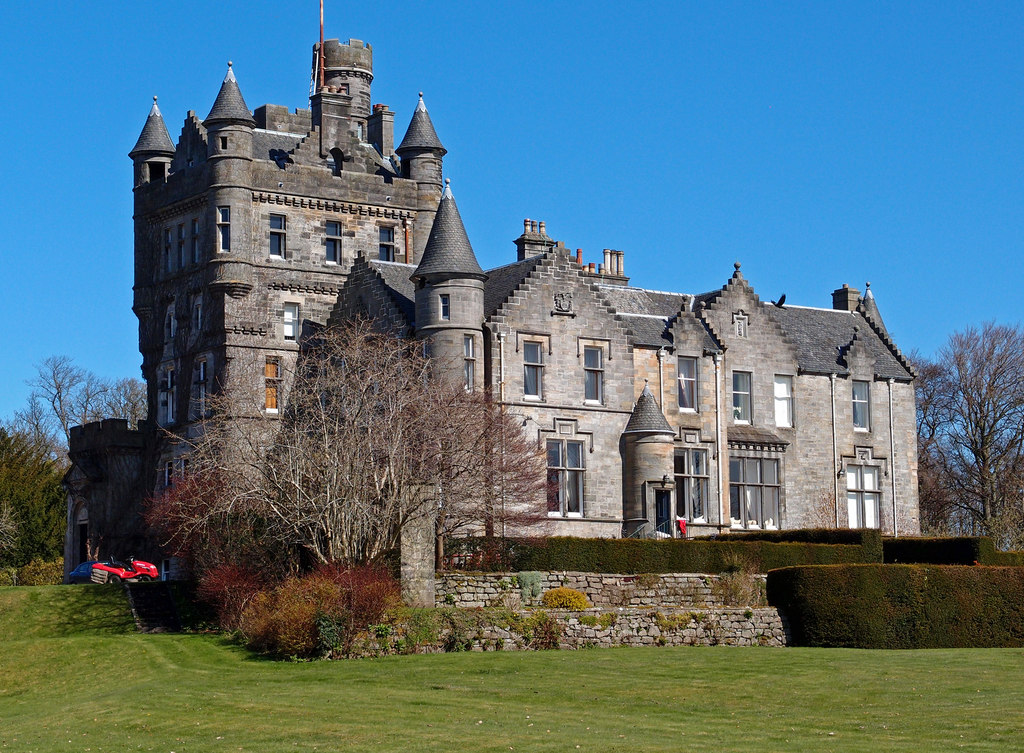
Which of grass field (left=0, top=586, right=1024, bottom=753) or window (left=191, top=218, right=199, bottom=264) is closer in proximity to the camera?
grass field (left=0, top=586, right=1024, bottom=753)

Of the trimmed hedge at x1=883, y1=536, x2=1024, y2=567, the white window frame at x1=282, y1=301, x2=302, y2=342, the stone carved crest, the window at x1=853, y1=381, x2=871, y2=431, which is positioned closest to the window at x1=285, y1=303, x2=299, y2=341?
the white window frame at x1=282, y1=301, x2=302, y2=342

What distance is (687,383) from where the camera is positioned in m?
55.4

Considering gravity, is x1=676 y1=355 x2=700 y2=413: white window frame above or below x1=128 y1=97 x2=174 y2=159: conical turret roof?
below

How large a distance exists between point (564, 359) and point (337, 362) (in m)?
7.11

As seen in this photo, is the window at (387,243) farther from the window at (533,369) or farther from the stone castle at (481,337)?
the window at (533,369)

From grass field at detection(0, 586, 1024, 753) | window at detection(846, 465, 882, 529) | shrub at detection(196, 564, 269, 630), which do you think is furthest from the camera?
window at detection(846, 465, 882, 529)

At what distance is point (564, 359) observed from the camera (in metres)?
52.5

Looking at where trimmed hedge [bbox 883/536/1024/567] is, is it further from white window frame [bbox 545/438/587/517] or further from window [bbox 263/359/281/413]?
window [bbox 263/359/281/413]

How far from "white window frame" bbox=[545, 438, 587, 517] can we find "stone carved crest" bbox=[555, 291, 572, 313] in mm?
4018

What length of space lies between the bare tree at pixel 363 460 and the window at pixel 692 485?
23.1 ft

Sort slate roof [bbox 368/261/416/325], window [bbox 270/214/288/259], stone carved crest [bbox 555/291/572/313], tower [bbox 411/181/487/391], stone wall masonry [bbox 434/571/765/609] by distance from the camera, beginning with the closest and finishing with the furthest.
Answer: stone wall masonry [bbox 434/571/765/609]
tower [bbox 411/181/487/391]
slate roof [bbox 368/261/416/325]
stone carved crest [bbox 555/291/572/313]
window [bbox 270/214/288/259]

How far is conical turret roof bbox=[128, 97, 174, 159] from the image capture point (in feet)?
203

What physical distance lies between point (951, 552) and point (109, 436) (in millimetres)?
29243

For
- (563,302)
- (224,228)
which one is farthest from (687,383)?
(224,228)
